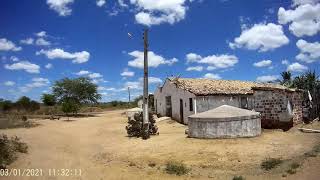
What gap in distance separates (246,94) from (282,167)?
1746 cm

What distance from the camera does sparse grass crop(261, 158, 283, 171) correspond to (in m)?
11.4

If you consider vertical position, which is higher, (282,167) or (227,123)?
(227,123)

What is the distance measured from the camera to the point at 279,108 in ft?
69.0

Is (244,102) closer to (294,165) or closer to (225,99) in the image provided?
(225,99)

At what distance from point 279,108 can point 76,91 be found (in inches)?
1300

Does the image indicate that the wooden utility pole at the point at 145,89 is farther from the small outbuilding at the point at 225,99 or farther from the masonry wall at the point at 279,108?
the masonry wall at the point at 279,108

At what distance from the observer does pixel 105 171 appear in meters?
11.4

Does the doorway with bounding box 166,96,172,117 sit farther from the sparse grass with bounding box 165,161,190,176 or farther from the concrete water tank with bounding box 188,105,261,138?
the sparse grass with bounding box 165,161,190,176

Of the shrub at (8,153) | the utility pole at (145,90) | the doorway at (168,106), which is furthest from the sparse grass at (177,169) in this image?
the doorway at (168,106)

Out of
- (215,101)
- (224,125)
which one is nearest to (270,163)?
(224,125)

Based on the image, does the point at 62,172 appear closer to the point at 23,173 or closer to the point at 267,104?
the point at 23,173

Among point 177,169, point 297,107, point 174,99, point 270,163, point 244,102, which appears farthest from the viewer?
point 174,99

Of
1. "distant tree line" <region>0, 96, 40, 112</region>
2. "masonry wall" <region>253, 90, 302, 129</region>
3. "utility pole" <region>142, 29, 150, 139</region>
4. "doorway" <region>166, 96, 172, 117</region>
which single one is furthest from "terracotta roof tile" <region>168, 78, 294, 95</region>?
"distant tree line" <region>0, 96, 40, 112</region>

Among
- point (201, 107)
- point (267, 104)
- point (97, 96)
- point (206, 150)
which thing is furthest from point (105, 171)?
point (97, 96)
